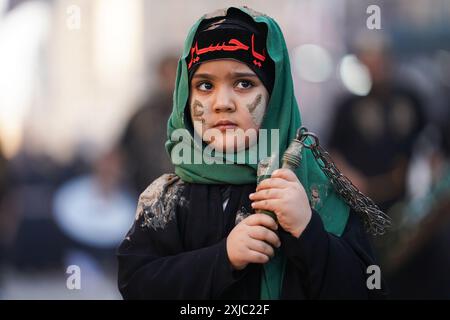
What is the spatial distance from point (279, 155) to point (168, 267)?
1.55ft

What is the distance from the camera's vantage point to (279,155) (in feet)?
9.36

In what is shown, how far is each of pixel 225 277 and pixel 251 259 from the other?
0.35 feet

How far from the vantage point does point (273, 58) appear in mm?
2939

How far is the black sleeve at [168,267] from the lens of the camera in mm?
2793

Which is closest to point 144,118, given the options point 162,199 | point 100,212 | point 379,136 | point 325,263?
point 100,212

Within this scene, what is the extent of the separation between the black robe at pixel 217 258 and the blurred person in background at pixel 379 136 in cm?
330

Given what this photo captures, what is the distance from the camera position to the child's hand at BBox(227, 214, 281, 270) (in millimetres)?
2717

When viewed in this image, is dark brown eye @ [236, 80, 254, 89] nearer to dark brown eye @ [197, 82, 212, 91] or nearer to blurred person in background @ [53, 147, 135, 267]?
dark brown eye @ [197, 82, 212, 91]

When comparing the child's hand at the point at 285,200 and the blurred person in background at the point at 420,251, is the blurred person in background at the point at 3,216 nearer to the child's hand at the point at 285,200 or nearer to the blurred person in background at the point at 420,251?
the blurred person in background at the point at 420,251

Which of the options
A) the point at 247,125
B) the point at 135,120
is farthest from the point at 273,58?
the point at 135,120

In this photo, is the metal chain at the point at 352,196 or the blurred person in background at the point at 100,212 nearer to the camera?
the metal chain at the point at 352,196

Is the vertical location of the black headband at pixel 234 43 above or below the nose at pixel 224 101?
above

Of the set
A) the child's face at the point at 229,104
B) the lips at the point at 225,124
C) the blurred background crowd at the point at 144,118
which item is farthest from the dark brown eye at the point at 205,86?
the blurred background crowd at the point at 144,118

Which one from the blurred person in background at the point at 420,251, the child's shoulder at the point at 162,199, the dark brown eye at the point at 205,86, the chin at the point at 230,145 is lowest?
the blurred person in background at the point at 420,251
